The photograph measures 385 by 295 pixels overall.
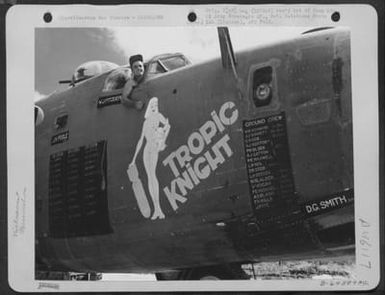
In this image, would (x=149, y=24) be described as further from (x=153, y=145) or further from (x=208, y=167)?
(x=208, y=167)

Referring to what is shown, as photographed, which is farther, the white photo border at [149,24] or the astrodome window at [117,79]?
the astrodome window at [117,79]

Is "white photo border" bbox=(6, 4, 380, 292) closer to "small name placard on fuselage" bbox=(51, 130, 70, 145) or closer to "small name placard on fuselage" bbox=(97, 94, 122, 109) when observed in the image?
"small name placard on fuselage" bbox=(51, 130, 70, 145)

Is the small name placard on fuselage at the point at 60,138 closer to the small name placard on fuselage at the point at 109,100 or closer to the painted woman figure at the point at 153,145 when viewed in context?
the small name placard on fuselage at the point at 109,100

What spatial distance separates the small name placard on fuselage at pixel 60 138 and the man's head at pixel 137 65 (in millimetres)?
450

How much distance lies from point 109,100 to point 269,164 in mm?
860

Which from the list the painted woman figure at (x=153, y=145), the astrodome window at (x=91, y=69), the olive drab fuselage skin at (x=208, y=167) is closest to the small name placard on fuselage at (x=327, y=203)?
the olive drab fuselage skin at (x=208, y=167)

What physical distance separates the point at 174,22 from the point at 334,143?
3.04 ft

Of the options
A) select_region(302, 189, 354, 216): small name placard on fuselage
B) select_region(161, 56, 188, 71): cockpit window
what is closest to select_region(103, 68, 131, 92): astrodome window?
select_region(161, 56, 188, 71): cockpit window

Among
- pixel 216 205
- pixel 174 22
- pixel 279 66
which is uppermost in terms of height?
pixel 174 22

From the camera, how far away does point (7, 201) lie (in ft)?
11.2

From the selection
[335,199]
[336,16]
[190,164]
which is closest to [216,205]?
[190,164]

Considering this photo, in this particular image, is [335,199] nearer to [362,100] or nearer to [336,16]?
[362,100]

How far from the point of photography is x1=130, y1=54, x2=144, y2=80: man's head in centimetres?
343

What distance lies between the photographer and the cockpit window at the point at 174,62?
3447 millimetres
